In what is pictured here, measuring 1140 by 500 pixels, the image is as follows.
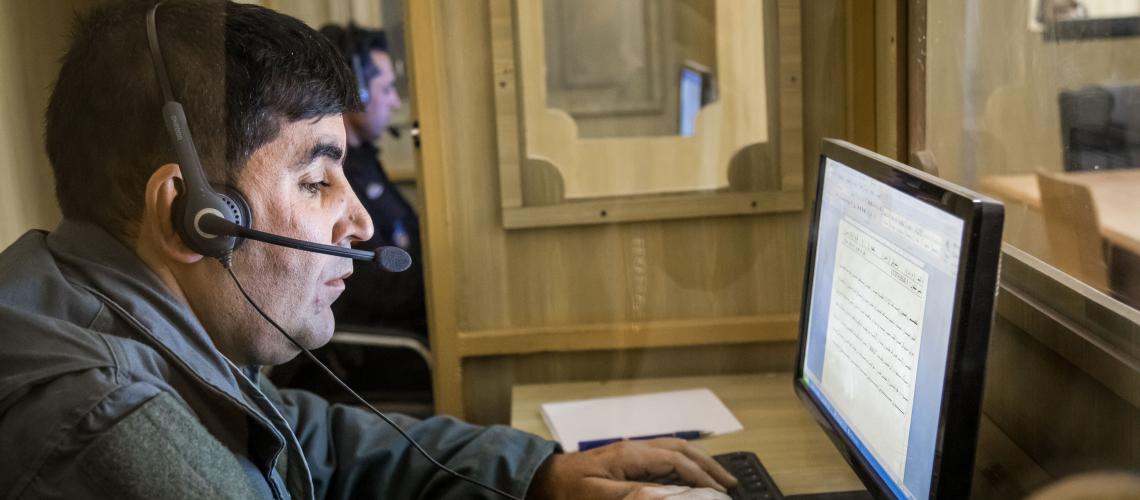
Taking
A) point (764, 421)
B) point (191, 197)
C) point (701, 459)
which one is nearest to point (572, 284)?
point (764, 421)

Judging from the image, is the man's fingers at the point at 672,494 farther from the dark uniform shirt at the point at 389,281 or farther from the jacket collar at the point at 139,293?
the dark uniform shirt at the point at 389,281

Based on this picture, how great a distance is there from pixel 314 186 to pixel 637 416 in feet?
2.14

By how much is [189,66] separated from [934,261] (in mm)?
647

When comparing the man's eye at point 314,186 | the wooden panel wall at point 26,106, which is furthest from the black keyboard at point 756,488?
the wooden panel wall at point 26,106

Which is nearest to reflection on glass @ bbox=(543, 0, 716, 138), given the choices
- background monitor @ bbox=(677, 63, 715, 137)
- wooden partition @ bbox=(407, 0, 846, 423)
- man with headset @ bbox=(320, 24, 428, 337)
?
background monitor @ bbox=(677, 63, 715, 137)

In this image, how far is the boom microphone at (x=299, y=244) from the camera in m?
0.97

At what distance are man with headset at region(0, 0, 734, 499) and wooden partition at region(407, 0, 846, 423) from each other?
49 cm

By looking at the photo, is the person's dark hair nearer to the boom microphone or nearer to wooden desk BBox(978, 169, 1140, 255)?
the boom microphone

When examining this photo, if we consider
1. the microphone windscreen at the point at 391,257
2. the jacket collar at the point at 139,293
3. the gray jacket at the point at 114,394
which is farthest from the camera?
the microphone windscreen at the point at 391,257

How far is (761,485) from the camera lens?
1248 mm

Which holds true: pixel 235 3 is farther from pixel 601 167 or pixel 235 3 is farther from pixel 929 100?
pixel 929 100

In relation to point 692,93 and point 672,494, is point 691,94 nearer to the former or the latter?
point 692,93

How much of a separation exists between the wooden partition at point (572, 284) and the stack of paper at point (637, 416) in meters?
0.11

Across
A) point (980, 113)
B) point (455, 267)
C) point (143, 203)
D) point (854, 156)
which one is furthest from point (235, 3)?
point (980, 113)
